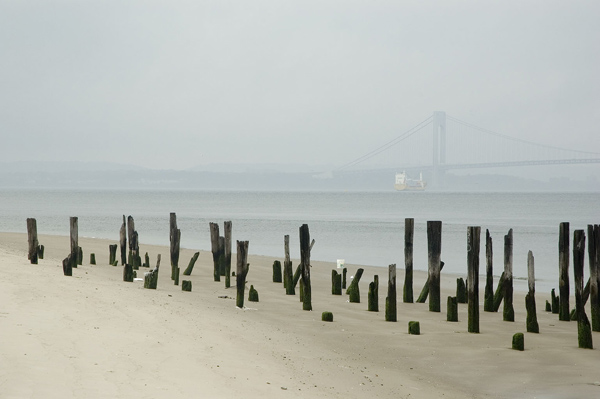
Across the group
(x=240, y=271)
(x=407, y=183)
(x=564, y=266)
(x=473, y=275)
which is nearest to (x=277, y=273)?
(x=240, y=271)

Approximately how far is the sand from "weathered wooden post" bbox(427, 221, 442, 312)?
0.26 meters

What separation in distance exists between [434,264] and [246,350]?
18.4ft

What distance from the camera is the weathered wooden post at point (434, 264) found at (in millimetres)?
11727

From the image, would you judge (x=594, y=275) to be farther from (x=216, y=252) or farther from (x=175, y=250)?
(x=175, y=250)

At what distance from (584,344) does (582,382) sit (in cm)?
159

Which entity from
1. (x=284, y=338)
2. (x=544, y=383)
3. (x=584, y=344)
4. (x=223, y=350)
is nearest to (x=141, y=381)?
(x=223, y=350)

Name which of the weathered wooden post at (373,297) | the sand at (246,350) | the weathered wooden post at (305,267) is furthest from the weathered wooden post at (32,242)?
the weathered wooden post at (373,297)

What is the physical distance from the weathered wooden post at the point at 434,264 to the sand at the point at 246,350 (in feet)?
0.87

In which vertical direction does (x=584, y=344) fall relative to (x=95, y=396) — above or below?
below

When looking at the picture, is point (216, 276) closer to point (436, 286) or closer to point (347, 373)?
point (436, 286)

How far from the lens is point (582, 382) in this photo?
7336mm

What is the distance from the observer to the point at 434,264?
11.9 metres

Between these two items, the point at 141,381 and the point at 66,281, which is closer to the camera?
the point at 141,381

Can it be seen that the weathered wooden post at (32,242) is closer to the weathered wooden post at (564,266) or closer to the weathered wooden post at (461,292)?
the weathered wooden post at (461,292)
